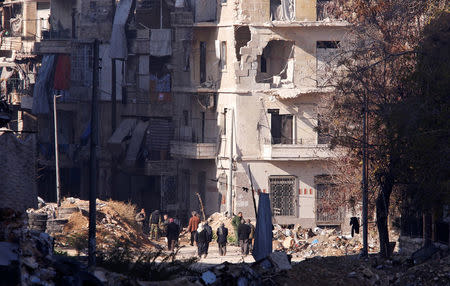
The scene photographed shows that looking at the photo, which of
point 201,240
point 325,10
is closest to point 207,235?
point 201,240

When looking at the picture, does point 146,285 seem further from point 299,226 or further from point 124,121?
point 124,121

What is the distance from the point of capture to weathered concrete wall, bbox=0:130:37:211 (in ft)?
58.6

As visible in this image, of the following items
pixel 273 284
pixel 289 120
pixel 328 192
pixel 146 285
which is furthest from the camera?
pixel 289 120

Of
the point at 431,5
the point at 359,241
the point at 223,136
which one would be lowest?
the point at 359,241

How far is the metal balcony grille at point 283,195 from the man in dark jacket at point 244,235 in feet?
28.5

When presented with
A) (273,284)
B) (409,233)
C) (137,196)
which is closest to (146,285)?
(273,284)

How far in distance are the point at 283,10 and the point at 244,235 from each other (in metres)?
13.2

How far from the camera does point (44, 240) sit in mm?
17562

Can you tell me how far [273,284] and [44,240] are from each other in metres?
4.90

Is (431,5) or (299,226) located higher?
(431,5)

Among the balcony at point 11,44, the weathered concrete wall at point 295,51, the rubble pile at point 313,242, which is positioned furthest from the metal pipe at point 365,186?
the balcony at point 11,44

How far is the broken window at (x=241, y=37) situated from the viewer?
42938 mm

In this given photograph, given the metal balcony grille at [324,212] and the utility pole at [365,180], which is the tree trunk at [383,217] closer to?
the utility pole at [365,180]

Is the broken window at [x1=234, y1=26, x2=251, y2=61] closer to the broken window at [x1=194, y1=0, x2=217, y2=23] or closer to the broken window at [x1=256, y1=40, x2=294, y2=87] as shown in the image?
the broken window at [x1=256, y1=40, x2=294, y2=87]
